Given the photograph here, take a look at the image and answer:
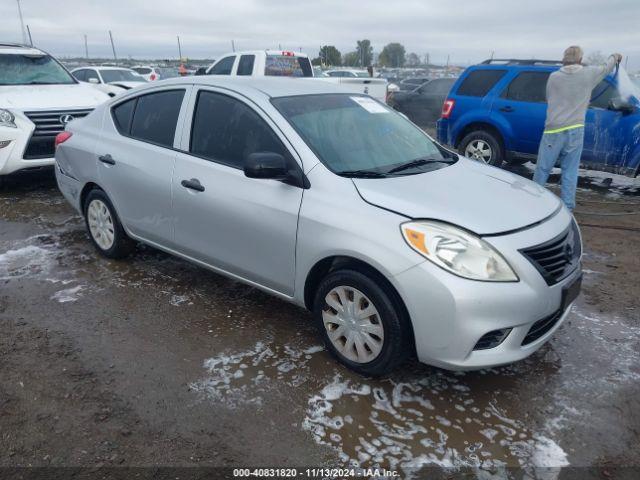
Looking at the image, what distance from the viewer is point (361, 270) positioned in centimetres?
294

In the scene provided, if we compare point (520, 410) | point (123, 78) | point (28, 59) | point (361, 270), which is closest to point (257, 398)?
point (361, 270)

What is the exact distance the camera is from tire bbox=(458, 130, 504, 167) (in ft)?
26.4

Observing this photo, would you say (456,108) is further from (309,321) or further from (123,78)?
(123,78)

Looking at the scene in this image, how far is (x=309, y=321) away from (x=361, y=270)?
1.03 meters

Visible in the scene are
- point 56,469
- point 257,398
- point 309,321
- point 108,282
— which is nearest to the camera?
point 56,469

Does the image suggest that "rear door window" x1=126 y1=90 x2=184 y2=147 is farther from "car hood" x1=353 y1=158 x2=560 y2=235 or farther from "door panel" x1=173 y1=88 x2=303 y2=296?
"car hood" x1=353 y1=158 x2=560 y2=235

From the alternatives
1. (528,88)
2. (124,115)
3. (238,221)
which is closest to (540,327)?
(238,221)

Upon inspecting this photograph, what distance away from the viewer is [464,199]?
3.05 meters

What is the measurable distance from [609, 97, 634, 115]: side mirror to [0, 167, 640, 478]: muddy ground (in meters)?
3.61

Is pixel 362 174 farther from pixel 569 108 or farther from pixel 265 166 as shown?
pixel 569 108

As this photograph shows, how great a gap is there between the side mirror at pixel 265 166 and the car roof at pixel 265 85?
674 mm

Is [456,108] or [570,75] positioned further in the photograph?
[456,108]

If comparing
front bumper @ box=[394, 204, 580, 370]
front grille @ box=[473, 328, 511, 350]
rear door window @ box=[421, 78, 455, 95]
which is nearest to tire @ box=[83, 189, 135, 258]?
front bumper @ box=[394, 204, 580, 370]

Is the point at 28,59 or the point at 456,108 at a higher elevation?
the point at 28,59
